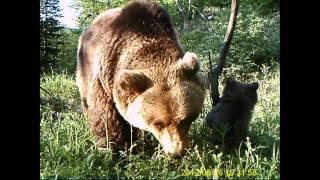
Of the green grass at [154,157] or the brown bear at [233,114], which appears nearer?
the green grass at [154,157]

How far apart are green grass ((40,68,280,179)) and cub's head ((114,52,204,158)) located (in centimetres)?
20

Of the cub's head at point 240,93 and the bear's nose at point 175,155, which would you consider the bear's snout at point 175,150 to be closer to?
the bear's nose at point 175,155

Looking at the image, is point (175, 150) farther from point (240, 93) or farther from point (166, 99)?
point (240, 93)

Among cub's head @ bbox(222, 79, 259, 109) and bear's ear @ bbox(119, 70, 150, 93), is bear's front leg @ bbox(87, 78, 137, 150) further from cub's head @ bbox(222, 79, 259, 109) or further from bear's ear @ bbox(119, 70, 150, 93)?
cub's head @ bbox(222, 79, 259, 109)

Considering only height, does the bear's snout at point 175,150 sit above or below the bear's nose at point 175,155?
above

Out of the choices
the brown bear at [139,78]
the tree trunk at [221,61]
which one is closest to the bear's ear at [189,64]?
the brown bear at [139,78]

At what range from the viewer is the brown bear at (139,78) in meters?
4.03

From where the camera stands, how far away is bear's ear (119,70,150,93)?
164 inches

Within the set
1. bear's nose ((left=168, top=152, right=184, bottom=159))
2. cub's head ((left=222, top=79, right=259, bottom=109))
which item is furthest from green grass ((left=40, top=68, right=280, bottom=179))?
cub's head ((left=222, top=79, right=259, bottom=109))

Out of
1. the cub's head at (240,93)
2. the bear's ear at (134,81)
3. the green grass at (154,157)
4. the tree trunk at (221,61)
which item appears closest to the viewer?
the green grass at (154,157)

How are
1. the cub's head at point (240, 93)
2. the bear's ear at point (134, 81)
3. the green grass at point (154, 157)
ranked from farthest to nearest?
the cub's head at point (240, 93)
the bear's ear at point (134, 81)
the green grass at point (154, 157)

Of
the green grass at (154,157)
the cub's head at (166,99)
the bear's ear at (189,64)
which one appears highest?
the bear's ear at (189,64)

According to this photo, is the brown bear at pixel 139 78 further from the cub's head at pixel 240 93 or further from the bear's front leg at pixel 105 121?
the cub's head at pixel 240 93
